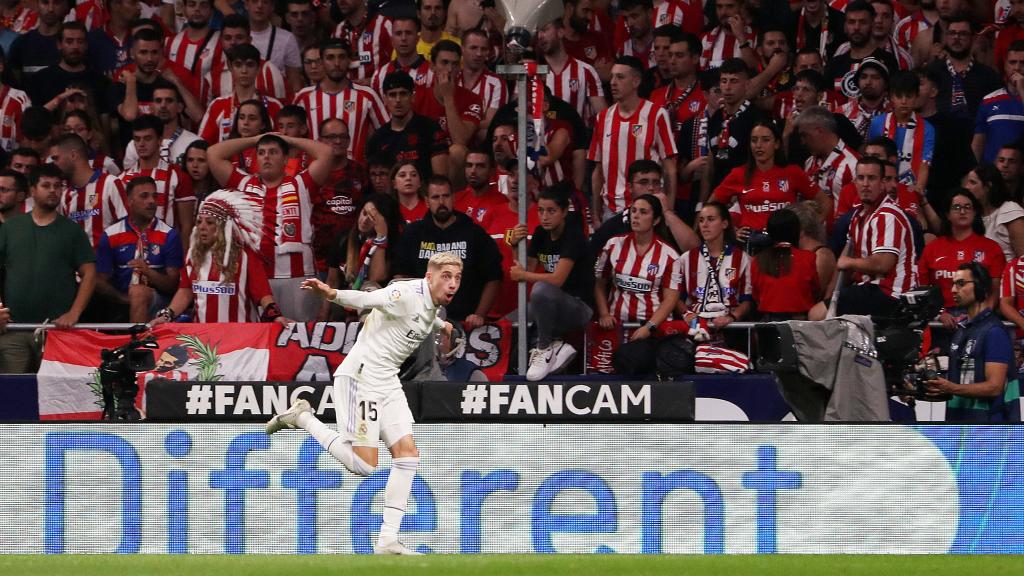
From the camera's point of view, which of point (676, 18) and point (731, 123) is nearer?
point (731, 123)

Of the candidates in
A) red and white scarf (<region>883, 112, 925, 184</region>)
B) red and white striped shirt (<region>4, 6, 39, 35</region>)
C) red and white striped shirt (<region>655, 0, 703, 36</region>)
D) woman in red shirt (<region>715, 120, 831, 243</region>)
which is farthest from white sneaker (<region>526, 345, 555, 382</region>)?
red and white striped shirt (<region>4, 6, 39, 35</region>)

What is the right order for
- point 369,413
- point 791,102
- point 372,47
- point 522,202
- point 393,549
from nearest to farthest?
point 393,549 < point 369,413 < point 522,202 < point 791,102 < point 372,47

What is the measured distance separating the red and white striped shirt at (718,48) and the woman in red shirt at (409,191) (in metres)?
3.32

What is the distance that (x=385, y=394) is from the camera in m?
9.12

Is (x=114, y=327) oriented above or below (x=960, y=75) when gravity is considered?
below

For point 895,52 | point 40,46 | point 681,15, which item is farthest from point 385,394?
point 40,46

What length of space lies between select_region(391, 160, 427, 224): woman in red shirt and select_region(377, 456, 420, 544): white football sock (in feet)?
14.7

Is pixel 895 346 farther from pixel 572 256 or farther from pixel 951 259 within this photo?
pixel 572 256

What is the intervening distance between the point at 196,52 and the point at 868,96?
679cm

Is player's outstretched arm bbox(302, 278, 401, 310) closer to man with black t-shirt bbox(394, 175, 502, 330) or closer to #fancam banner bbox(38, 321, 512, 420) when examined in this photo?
#fancam banner bbox(38, 321, 512, 420)

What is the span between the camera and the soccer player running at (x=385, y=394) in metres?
8.91

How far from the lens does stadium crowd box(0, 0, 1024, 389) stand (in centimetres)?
1212

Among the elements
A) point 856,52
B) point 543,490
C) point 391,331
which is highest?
point 856,52

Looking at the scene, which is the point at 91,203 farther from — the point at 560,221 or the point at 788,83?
the point at 788,83
